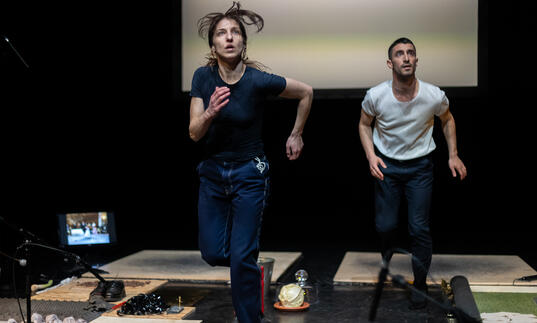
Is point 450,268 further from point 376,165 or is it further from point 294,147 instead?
point 294,147

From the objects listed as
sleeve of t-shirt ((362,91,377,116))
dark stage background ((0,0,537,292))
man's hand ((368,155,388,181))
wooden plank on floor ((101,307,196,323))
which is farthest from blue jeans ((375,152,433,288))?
dark stage background ((0,0,537,292))

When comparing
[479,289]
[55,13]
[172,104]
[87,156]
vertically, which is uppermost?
[55,13]

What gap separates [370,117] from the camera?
408 cm

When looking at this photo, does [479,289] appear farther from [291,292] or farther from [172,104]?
[172,104]

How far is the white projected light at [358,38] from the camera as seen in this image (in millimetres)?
5652

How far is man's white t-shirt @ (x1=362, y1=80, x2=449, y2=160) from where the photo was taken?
3.87 m

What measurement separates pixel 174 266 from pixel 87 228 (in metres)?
0.75

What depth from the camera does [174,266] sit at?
484 cm

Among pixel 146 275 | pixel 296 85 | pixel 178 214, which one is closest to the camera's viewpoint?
pixel 296 85

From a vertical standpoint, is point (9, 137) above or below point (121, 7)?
below

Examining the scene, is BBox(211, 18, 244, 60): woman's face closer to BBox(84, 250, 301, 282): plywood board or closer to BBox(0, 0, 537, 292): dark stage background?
BBox(84, 250, 301, 282): plywood board

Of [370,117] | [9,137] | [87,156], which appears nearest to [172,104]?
[87,156]

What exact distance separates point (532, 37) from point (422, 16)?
3.08 feet

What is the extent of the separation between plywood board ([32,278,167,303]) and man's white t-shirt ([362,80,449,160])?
5.46 ft
